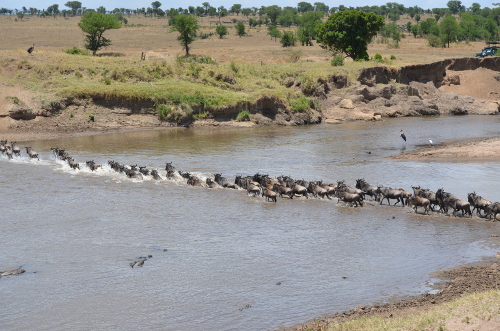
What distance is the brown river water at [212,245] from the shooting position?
1150 centimetres

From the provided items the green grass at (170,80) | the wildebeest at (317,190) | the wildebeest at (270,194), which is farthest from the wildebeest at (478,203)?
the green grass at (170,80)

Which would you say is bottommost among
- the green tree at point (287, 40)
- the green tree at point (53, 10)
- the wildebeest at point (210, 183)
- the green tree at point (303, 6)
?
the wildebeest at point (210, 183)

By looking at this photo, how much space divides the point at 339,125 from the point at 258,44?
161 ft

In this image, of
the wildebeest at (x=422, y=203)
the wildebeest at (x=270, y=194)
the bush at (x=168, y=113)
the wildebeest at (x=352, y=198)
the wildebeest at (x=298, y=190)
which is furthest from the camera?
the bush at (x=168, y=113)

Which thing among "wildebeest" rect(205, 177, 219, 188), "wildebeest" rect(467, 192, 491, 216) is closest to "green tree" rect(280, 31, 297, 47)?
"wildebeest" rect(205, 177, 219, 188)

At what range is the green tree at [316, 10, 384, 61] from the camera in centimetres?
5675

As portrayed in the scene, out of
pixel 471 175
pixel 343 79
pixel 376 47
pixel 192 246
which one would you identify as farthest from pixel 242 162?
pixel 376 47

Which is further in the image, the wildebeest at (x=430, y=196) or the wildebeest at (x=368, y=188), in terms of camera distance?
the wildebeest at (x=368, y=188)

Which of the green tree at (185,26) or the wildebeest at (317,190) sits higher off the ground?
the green tree at (185,26)

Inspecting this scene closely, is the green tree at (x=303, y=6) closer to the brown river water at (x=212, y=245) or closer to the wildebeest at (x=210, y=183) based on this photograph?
the brown river water at (x=212, y=245)

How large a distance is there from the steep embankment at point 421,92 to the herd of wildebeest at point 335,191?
21.4m

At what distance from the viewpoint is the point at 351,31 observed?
57.3 meters

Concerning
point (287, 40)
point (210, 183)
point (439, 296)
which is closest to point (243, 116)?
point (210, 183)

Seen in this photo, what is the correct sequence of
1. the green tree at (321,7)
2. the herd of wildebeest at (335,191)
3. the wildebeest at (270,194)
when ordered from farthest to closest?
the green tree at (321,7), the wildebeest at (270,194), the herd of wildebeest at (335,191)
